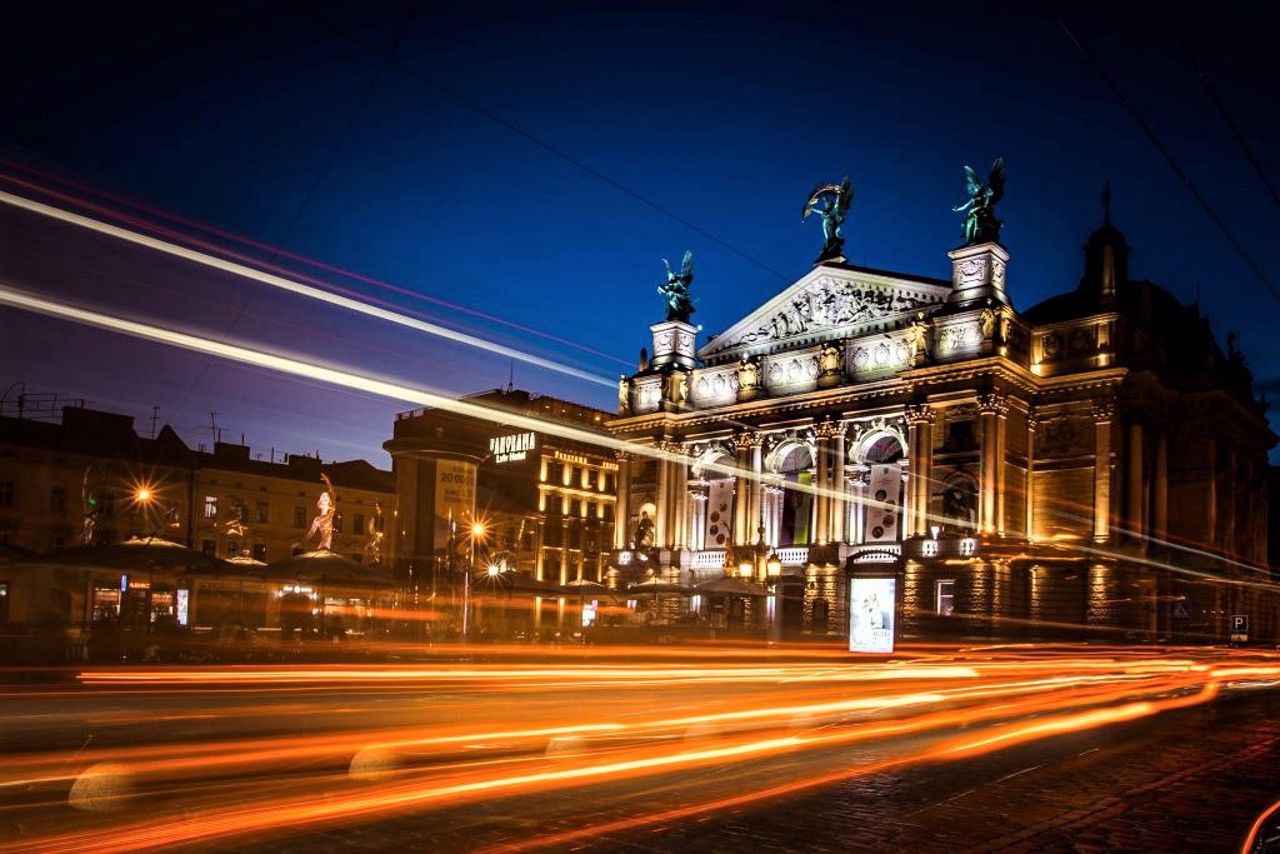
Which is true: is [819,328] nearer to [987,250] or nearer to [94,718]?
[987,250]

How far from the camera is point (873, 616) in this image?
104 feet

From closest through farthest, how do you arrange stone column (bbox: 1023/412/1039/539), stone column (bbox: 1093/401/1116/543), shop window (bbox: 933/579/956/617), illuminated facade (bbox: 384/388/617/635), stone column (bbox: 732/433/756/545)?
stone column (bbox: 1093/401/1116/543) → shop window (bbox: 933/579/956/617) → stone column (bbox: 1023/412/1039/539) → stone column (bbox: 732/433/756/545) → illuminated facade (bbox: 384/388/617/635)

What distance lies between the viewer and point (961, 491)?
48.0 meters

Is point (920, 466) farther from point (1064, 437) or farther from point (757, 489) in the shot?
point (757, 489)

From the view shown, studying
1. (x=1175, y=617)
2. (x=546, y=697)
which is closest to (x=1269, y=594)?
(x=1175, y=617)

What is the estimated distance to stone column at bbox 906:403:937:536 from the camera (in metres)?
47.8

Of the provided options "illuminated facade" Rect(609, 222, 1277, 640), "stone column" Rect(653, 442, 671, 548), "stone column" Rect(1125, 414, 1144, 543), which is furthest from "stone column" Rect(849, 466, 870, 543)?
"stone column" Rect(1125, 414, 1144, 543)

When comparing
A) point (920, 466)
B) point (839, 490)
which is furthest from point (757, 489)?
point (920, 466)

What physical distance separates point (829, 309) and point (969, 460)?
10959 millimetres

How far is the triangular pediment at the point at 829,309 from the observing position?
5153 centimetres

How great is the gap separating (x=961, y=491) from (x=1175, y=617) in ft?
33.4

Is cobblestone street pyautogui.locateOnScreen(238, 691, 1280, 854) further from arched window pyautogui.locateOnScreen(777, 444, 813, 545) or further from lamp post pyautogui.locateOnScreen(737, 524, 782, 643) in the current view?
arched window pyautogui.locateOnScreen(777, 444, 813, 545)

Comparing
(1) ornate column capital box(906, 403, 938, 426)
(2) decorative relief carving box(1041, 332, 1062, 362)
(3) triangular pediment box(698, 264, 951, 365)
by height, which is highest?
(3) triangular pediment box(698, 264, 951, 365)

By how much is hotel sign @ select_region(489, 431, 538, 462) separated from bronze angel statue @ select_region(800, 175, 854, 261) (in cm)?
2221
